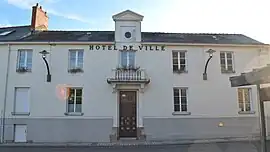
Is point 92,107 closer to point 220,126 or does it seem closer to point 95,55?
point 95,55

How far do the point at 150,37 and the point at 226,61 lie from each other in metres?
4.76

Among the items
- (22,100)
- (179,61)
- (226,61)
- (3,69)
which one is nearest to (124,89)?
(179,61)

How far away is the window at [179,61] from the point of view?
17.2 m

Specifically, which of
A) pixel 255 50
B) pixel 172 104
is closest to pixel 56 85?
pixel 172 104

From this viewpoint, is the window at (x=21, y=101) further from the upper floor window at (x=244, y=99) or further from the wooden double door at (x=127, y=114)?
the upper floor window at (x=244, y=99)

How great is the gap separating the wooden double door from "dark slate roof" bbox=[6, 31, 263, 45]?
334 cm

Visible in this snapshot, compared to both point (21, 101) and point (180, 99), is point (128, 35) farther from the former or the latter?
point (21, 101)

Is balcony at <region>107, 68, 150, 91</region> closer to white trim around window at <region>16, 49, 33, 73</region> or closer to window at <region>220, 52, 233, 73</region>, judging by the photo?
window at <region>220, 52, 233, 73</region>

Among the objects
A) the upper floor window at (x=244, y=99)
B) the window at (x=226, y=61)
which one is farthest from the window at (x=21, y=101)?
the upper floor window at (x=244, y=99)

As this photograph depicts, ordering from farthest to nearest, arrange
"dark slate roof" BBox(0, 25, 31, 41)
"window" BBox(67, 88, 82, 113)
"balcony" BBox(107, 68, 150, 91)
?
"dark slate roof" BBox(0, 25, 31, 41), "window" BBox(67, 88, 82, 113), "balcony" BBox(107, 68, 150, 91)

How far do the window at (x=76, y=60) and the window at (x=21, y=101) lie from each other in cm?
276

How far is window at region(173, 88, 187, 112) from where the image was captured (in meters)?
16.9

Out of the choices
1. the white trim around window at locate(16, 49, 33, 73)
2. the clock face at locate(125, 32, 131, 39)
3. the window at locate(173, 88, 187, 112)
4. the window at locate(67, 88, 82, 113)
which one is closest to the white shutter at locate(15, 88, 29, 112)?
the white trim around window at locate(16, 49, 33, 73)

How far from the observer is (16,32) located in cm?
1973
